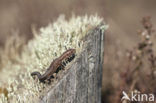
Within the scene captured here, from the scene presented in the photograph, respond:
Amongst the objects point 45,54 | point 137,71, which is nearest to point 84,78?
point 45,54

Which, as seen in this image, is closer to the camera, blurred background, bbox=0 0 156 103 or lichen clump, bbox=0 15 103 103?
lichen clump, bbox=0 15 103 103

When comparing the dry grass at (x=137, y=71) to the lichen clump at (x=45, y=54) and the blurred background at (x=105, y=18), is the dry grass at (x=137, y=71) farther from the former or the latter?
the lichen clump at (x=45, y=54)

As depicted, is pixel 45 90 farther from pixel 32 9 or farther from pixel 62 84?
pixel 32 9

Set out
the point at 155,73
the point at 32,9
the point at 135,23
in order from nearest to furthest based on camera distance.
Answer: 1. the point at 155,73
2. the point at 32,9
3. the point at 135,23

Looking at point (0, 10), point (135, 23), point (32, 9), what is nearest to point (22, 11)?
point (32, 9)

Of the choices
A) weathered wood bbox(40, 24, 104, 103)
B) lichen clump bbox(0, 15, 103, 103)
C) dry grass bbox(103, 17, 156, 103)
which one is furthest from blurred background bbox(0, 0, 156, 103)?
weathered wood bbox(40, 24, 104, 103)

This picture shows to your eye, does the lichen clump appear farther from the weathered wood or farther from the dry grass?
the dry grass

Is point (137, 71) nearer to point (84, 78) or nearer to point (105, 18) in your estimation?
point (84, 78)
